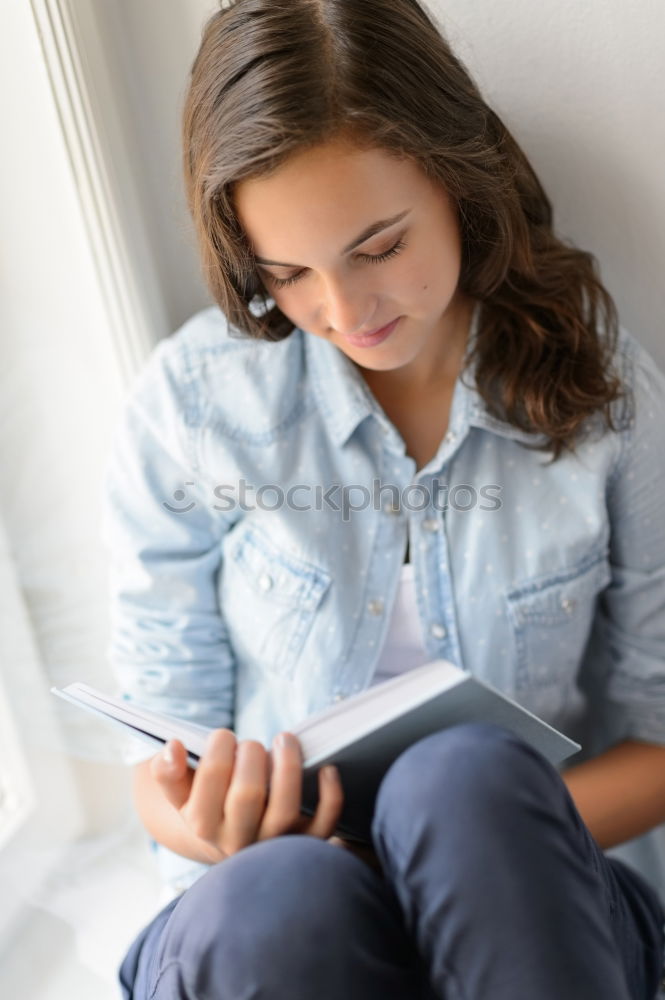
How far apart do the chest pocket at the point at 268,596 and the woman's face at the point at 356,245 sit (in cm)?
20

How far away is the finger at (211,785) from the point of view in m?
0.73

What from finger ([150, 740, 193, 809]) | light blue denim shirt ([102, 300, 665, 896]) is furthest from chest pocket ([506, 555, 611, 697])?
finger ([150, 740, 193, 809])

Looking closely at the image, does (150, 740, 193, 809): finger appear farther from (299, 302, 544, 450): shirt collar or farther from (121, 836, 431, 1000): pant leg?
(299, 302, 544, 450): shirt collar

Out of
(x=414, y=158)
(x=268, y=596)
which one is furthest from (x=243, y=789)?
(x=414, y=158)

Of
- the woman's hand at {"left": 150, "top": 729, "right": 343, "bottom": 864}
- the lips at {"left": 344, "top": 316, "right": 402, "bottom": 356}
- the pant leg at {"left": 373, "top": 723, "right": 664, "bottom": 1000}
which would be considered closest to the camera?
the pant leg at {"left": 373, "top": 723, "right": 664, "bottom": 1000}

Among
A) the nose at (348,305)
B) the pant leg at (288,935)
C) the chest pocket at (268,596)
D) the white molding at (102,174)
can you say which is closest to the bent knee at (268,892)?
the pant leg at (288,935)

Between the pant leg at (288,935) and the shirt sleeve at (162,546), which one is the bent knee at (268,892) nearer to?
the pant leg at (288,935)

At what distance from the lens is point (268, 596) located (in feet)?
3.16

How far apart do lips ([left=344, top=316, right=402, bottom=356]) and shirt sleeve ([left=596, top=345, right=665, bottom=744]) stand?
0.24 metres

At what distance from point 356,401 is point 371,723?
0.34m

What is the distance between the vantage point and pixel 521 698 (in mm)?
975

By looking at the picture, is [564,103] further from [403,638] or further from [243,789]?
[243,789]

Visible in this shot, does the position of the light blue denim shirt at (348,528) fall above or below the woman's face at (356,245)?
below

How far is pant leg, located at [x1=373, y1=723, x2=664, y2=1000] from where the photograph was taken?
0.62m
